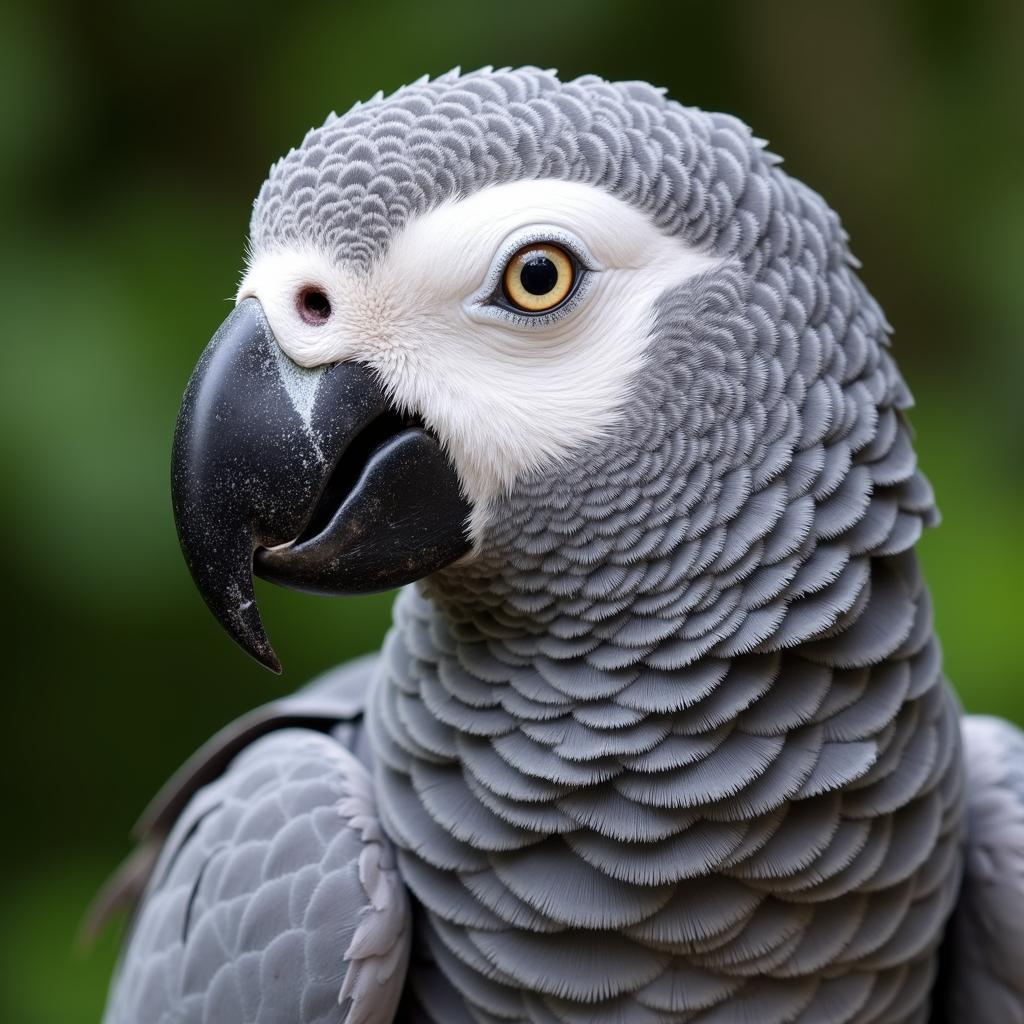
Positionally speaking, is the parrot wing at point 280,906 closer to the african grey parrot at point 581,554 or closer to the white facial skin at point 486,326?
the african grey parrot at point 581,554

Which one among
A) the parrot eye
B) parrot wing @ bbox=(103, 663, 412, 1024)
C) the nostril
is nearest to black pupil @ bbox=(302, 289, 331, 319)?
the nostril

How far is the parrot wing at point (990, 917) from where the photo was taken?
1100 mm

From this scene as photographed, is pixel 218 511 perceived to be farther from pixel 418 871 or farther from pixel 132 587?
pixel 132 587

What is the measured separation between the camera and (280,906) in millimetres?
1016

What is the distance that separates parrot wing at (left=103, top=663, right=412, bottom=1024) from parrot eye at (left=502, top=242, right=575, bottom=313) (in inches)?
19.5

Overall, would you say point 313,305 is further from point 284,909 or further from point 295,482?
point 284,909

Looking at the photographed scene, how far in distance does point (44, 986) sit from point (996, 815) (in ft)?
5.80

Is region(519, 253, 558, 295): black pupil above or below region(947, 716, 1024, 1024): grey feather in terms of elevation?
above

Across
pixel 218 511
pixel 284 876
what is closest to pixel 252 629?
pixel 218 511

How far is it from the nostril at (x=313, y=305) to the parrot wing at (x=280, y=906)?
45 centimetres

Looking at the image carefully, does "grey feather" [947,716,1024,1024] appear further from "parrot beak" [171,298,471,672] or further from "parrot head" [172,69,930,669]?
"parrot beak" [171,298,471,672]

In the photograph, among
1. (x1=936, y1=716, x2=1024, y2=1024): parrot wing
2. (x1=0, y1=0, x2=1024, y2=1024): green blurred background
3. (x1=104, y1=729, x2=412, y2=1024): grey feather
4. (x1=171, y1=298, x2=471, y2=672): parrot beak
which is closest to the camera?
(x1=171, y1=298, x2=471, y2=672): parrot beak

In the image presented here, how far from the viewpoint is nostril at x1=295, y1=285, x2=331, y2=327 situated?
0.88 metres

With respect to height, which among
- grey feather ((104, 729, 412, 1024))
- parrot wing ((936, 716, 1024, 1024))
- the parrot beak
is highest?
the parrot beak
